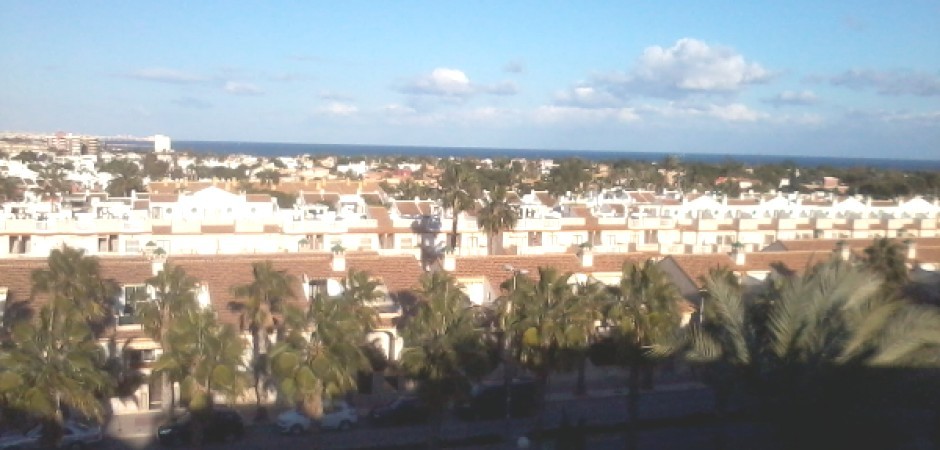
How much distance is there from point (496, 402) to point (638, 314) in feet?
18.9

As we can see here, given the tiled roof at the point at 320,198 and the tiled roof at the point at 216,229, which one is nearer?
the tiled roof at the point at 216,229

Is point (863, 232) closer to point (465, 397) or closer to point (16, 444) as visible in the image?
point (465, 397)

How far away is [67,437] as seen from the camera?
22859 mm

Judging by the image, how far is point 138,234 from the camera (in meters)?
44.6

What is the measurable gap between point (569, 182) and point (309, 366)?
3924 inches

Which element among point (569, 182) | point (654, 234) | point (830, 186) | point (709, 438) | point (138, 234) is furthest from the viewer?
point (830, 186)

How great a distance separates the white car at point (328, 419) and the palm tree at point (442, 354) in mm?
4735

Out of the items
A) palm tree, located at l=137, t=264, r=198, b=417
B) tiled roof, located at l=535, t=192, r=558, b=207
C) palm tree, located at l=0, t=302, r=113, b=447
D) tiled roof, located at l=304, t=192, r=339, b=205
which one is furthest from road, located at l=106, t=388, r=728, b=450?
tiled roof, located at l=304, t=192, r=339, b=205

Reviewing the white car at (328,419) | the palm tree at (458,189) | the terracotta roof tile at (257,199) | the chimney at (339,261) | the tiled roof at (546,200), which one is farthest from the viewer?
the tiled roof at (546,200)

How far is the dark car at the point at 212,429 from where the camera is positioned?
23453mm

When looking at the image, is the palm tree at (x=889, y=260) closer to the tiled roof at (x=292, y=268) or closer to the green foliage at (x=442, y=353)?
the tiled roof at (x=292, y=268)

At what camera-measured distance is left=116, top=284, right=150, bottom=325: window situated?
88.7 ft

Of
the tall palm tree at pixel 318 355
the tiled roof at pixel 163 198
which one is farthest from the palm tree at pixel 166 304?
the tiled roof at pixel 163 198

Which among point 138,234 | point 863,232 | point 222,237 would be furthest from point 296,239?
point 863,232
